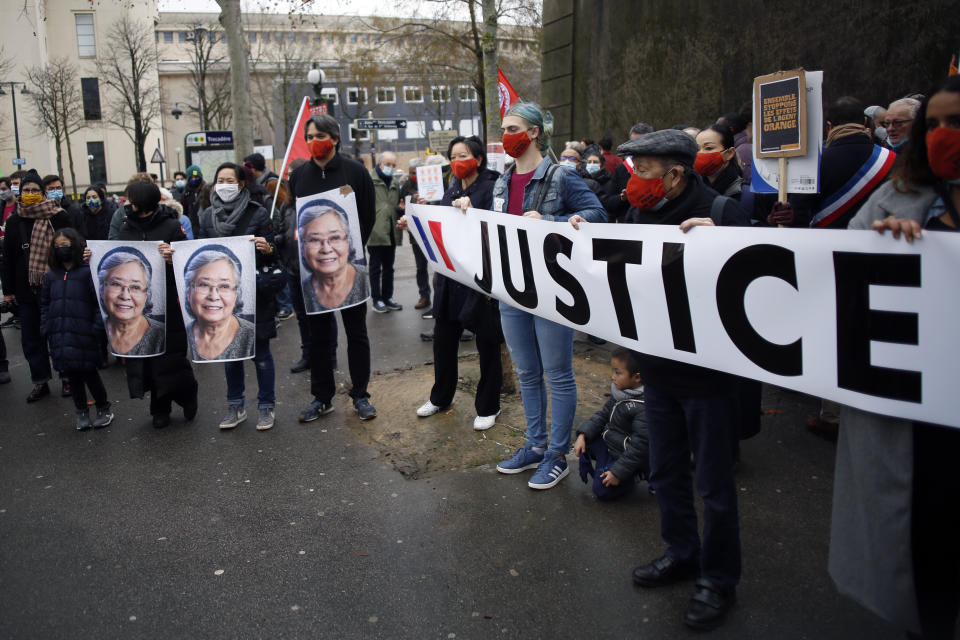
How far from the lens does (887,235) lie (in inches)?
91.7

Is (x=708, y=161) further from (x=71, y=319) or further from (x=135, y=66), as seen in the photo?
(x=135, y=66)

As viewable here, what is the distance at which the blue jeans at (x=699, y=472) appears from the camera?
297 cm

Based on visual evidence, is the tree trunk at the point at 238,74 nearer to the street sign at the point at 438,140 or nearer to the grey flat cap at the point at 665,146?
the street sign at the point at 438,140

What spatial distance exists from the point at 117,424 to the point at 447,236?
3.13 metres

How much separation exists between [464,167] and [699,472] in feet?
9.04

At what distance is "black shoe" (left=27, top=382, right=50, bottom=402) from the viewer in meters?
6.72

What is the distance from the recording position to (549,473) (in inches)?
171

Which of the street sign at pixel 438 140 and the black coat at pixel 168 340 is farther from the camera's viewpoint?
the street sign at pixel 438 140

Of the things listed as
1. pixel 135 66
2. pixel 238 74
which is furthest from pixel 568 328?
pixel 135 66

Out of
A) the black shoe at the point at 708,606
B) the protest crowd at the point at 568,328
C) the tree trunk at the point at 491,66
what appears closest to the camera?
the protest crowd at the point at 568,328

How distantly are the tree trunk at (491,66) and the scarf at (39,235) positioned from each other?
6.15m

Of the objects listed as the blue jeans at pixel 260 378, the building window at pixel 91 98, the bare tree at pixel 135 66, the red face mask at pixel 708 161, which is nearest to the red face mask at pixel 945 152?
the red face mask at pixel 708 161

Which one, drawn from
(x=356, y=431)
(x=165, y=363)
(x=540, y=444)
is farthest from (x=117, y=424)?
(x=540, y=444)

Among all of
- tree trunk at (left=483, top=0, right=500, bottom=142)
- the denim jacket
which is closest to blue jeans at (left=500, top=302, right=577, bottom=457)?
the denim jacket
